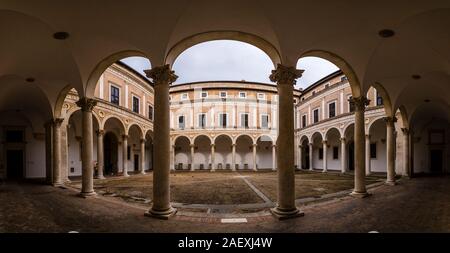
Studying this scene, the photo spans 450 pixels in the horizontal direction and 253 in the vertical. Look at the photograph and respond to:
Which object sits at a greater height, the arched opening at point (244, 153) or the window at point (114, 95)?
the window at point (114, 95)

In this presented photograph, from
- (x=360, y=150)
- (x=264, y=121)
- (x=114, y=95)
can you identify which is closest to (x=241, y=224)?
(x=360, y=150)

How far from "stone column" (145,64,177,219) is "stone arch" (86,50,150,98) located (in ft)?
6.80

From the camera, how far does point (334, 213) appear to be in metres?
7.38

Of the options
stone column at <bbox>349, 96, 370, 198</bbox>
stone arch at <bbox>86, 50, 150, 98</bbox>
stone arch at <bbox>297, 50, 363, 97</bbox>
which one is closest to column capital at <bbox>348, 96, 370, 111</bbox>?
stone column at <bbox>349, 96, 370, 198</bbox>

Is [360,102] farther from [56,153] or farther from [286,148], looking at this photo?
[56,153]

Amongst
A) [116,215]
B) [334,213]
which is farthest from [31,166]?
[334,213]

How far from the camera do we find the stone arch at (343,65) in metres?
8.95

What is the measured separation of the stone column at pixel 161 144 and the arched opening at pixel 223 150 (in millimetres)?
31082

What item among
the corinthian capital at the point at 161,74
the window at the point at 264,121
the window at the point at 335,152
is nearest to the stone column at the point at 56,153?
the corinthian capital at the point at 161,74

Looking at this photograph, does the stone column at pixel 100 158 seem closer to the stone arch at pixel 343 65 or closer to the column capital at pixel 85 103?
the column capital at pixel 85 103

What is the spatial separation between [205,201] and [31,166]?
18.4 metres

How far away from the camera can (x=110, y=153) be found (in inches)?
1016

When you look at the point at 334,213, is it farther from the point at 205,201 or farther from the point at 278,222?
the point at 205,201

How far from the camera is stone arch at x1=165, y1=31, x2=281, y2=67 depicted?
25.5 feet
